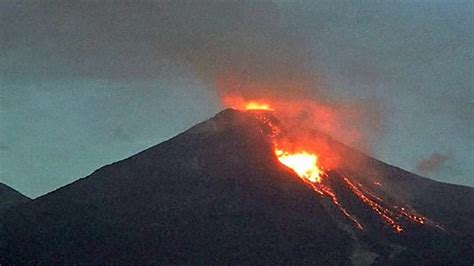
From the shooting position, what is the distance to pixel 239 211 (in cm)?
11406

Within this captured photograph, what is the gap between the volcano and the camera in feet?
342

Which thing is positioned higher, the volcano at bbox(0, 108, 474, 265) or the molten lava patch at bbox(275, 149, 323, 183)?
the molten lava patch at bbox(275, 149, 323, 183)

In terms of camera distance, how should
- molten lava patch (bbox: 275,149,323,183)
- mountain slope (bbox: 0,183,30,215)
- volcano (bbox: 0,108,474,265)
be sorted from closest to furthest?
volcano (bbox: 0,108,474,265), molten lava patch (bbox: 275,149,323,183), mountain slope (bbox: 0,183,30,215)

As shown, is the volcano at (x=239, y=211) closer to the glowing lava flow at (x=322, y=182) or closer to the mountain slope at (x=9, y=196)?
the glowing lava flow at (x=322, y=182)

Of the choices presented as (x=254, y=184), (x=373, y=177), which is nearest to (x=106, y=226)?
(x=254, y=184)

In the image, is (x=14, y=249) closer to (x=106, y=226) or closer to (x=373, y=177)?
(x=106, y=226)

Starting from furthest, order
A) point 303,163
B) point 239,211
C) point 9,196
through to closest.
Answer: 1. point 9,196
2. point 303,163
3. point 239,211

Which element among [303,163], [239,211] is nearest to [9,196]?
[303,163]

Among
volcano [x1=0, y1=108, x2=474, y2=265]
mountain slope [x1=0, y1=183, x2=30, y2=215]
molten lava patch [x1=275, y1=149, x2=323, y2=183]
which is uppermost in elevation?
mountain slope [x1=0, y1=183, x2=30, y2=215]

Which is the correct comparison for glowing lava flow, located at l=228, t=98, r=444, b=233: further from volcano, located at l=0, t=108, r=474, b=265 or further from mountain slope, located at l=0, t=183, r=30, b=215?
mountain slope, located at l=0, t=183, r=30, b=215

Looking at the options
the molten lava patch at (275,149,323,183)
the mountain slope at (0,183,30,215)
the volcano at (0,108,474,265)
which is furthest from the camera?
the mountain slope at (0,183,30,215)

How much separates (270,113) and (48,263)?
133 feet

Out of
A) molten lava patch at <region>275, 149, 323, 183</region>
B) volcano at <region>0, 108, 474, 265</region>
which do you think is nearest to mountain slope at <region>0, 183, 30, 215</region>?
volcano at <region>0, 108, 474, 265</region>

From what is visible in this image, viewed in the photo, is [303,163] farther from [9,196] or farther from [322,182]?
[9,196]
